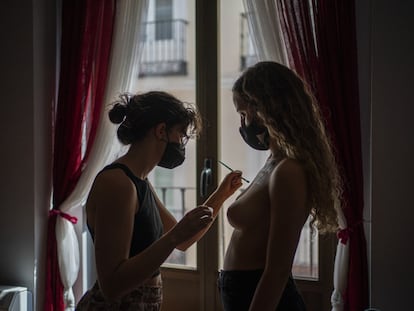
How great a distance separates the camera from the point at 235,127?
3.02 metres

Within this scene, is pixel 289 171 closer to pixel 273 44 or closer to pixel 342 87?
pixel 342 87

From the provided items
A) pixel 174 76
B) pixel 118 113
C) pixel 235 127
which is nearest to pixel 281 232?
pixel 118 113

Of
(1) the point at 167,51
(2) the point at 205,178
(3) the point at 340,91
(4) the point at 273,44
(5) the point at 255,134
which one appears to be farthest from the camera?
(1) the point at 167,51

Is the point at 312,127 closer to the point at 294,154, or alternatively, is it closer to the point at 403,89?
the point at 294,154

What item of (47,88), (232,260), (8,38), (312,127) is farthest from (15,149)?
(312,127)

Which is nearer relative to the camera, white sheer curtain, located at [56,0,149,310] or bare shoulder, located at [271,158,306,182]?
bare shoulder, located at [271,158,306,182]

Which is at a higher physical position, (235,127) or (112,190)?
(235,127)

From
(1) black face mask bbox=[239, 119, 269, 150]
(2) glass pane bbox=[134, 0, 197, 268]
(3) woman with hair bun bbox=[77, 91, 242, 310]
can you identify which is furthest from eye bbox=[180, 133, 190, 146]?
(2) glass pane bbox=[134, 0, 197, 268]

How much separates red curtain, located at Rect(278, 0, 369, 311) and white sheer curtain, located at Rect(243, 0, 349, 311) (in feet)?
0.10

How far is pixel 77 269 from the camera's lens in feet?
9.24

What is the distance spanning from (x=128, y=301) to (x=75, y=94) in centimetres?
141

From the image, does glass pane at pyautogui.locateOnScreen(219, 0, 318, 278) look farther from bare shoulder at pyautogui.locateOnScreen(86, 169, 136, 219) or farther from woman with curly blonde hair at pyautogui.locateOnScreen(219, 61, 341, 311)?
bare shoulder at pyautogui.locateOnScreen(86, 169, 136, 219)

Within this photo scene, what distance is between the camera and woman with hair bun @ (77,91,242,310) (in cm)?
145

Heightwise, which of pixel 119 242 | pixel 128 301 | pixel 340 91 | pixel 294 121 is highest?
pixel 340 91
